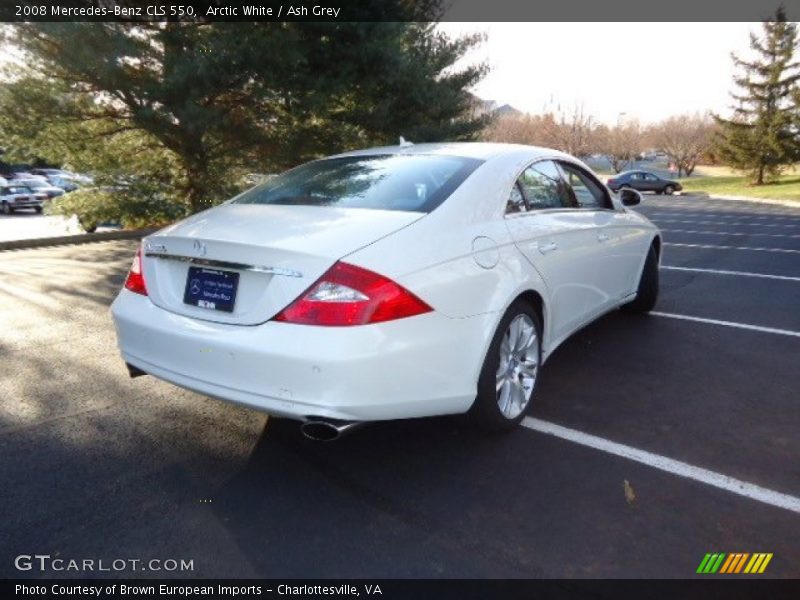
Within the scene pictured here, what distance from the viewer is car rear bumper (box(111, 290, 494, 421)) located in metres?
2.40

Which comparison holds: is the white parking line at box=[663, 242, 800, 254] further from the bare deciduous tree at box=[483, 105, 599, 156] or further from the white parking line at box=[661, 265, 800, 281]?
the bare deciduous tree at box=[483, 105, 599, 156]

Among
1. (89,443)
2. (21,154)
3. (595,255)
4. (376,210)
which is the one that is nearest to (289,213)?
(376,210)

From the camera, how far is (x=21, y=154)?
11.8m

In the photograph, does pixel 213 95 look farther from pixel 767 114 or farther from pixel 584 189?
pixel 767 114

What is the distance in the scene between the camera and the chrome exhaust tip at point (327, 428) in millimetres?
2459

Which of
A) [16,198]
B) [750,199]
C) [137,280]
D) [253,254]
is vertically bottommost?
[16,198]

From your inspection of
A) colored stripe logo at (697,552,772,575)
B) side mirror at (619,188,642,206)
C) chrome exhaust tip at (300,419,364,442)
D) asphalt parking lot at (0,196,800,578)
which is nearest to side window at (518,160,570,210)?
asphalt parking lot at (0,196,800,578)

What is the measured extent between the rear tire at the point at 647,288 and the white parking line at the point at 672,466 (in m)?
2.51

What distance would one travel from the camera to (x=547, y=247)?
351 centimetres

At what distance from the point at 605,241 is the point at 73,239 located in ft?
36.1

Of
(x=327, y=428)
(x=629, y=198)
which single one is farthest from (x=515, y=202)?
(x=629, y=198)

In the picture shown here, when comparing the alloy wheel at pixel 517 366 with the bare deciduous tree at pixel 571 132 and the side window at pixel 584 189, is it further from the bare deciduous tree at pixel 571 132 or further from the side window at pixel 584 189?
the bare deciduous tree at pixel 571 132
